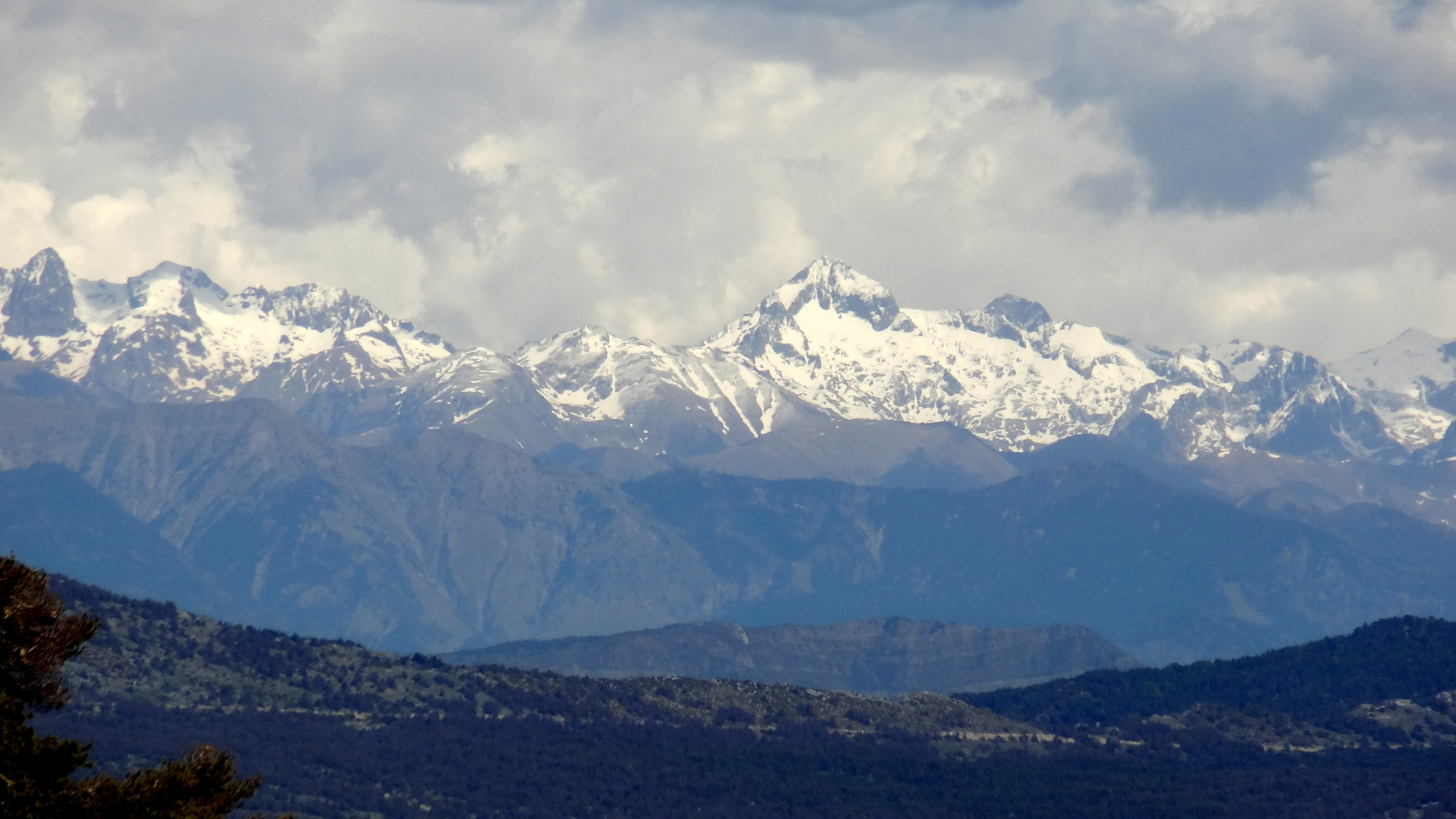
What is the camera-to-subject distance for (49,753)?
208 ft

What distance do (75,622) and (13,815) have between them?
6457 millimetres

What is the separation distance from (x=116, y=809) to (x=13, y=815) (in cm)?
408

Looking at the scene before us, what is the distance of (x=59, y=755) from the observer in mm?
63469

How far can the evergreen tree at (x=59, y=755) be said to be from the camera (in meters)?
62.8

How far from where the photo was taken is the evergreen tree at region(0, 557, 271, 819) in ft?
206

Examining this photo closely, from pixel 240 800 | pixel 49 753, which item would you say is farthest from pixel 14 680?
→ pixel 240 800

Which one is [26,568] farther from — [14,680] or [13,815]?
[13,815]

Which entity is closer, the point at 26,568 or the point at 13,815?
the point at 13,815

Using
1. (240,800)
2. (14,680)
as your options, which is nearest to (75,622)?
(14,680)

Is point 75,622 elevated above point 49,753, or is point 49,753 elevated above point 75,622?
point 75,622

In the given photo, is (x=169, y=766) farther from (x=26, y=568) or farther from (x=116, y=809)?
(x=26, y=568)

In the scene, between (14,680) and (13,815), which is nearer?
(13,815)

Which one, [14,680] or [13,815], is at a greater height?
[14,680]

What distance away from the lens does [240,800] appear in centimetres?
6806
